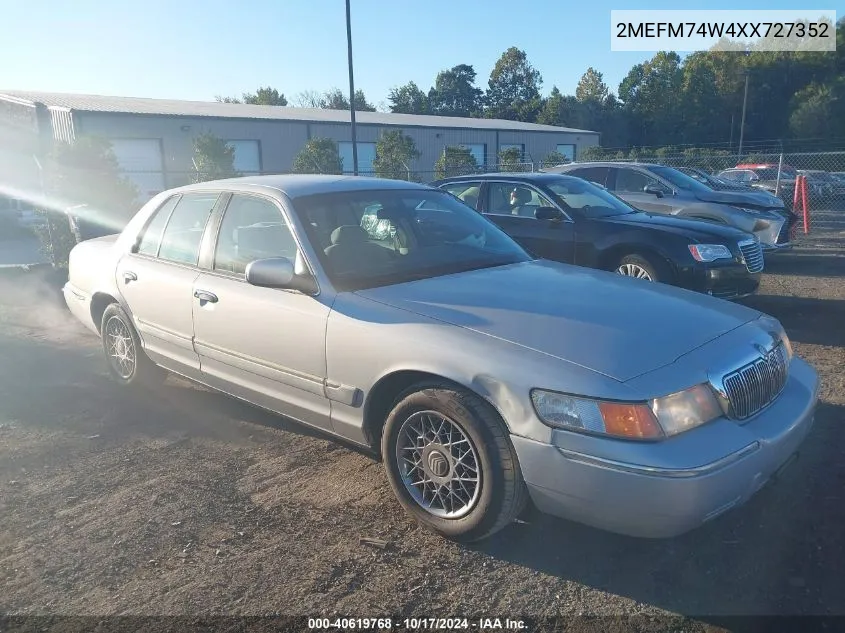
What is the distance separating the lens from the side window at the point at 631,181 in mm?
11438

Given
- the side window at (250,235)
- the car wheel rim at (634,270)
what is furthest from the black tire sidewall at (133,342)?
the car wheel rim at (634,270)

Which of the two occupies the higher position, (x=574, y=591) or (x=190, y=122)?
(x=190, y=122)

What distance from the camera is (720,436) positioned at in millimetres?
2760

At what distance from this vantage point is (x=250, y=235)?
4.30 m

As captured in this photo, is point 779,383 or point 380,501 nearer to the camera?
point 779,383

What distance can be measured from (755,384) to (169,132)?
2525 centimetres

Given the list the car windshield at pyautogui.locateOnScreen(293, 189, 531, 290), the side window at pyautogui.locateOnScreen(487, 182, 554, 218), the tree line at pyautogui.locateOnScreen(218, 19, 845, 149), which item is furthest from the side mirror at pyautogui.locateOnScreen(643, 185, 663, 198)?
the tree line at pyautogui.locateOnScreen(218, 19, 845, 149)

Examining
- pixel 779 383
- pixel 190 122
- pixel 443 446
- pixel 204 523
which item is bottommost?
pixel 204 523

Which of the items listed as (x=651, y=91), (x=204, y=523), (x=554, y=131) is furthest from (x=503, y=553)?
(x=651, y=91)

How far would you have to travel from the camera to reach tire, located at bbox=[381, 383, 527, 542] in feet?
9.66

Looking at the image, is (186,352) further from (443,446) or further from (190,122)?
(190,122)

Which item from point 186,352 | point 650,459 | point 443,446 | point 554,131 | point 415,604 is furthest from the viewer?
point 554,131

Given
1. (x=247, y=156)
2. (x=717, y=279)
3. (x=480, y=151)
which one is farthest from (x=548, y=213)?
(x=480, y=151)

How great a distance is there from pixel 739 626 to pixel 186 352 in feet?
11.4
